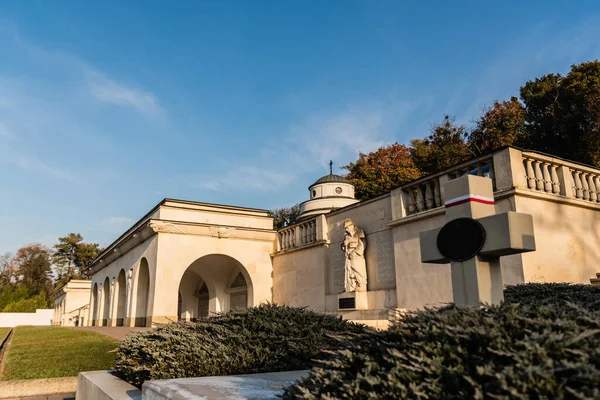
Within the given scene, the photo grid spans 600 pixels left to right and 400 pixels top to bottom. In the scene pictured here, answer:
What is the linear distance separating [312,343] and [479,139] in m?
28.4

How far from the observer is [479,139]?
30.7 meters

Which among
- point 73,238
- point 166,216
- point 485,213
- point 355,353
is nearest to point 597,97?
point 166,216

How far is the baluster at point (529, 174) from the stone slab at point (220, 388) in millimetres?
8212

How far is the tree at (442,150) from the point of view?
Result: 30.8 metres

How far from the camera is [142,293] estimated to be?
21.5 metres

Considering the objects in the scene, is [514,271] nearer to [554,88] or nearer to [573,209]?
[573,209]

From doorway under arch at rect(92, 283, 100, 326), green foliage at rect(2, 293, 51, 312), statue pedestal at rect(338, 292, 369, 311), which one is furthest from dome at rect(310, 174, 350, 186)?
green foliage at rect(2, 293, 51, 312)

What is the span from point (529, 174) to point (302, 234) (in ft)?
32.1

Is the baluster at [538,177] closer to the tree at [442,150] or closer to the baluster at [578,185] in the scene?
the baluster at [578,185]

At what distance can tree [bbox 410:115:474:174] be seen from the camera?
3081cm

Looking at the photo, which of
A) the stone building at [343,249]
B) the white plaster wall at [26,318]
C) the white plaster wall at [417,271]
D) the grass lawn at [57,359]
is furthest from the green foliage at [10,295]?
the white plaster wall at [417,271]

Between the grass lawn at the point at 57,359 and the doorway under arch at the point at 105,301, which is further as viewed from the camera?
the doorway under arch at the point at 105,301

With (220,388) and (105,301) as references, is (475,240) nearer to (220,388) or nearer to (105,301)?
(220,388)

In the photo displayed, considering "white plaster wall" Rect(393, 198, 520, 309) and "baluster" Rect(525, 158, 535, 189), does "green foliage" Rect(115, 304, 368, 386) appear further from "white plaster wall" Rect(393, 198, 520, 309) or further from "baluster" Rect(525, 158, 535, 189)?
"baluster" Rect(525, 158, 535, 189)
